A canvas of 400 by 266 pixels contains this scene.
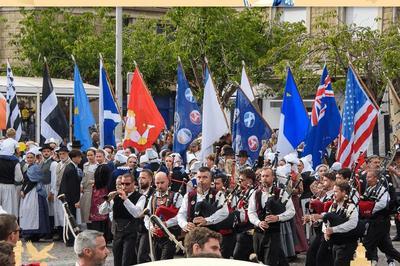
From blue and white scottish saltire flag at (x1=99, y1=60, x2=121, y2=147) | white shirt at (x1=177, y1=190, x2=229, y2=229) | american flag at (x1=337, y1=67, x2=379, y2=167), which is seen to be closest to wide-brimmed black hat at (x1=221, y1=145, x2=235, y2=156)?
american flag at (x1=337, y1=67, x2=379, y2=167)

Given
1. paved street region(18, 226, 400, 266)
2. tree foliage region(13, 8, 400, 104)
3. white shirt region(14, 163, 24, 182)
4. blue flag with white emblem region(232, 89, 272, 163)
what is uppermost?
tree foliage region(13, 8, 400, 104)

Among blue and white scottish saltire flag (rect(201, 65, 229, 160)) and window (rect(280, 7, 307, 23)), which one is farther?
window (rect(280, 7, 307, 23))

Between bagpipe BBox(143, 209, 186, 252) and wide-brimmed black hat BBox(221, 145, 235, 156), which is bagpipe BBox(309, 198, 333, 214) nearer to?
bagpipe BBox(143, 209, 186, 252)

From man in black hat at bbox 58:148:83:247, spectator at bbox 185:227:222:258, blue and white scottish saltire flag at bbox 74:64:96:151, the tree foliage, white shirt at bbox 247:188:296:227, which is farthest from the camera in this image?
the tree foliage

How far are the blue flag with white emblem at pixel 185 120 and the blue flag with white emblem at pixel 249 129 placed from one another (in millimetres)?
937

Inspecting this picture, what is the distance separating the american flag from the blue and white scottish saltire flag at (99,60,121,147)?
5.58 meters

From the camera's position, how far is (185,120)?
67.0 feet

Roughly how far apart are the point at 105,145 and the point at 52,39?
2095cm

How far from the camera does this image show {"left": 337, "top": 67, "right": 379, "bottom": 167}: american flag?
1805cm

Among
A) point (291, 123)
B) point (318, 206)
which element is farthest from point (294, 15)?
point (318, 206)

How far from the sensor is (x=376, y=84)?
3169cm

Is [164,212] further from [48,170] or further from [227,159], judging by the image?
[48,170]

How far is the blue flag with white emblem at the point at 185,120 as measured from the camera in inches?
784

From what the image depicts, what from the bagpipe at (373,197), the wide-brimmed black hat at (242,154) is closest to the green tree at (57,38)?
the wide-brimmed black hat at (242,154)
